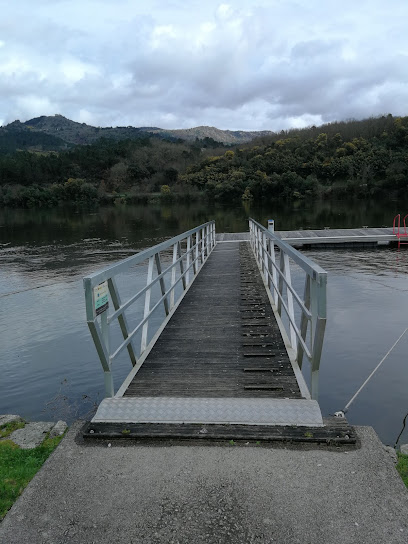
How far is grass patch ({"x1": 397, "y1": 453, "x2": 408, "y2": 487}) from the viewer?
9.84 ft

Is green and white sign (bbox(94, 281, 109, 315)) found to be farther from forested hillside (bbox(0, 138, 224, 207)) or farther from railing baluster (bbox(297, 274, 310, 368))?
forested hillside (bbox(0, 138, 224, 207))

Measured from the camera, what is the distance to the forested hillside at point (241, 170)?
206ft

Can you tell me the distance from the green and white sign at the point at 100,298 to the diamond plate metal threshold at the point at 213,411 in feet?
2.41

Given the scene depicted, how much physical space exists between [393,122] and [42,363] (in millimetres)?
82195

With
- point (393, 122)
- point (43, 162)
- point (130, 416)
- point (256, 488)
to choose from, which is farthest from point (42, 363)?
point (43, 162)

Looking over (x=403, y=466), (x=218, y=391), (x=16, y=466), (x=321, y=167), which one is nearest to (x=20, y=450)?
(x=16, y=466)

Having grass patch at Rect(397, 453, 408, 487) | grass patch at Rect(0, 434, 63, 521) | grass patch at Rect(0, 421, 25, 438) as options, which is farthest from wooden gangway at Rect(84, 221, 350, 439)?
grass patch at Rect(0, 421, 25, 438)

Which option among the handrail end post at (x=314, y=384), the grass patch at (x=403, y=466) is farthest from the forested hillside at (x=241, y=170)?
the handrail end post at (x=314, y=384)

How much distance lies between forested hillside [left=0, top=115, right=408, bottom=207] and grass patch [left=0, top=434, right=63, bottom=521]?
201ft

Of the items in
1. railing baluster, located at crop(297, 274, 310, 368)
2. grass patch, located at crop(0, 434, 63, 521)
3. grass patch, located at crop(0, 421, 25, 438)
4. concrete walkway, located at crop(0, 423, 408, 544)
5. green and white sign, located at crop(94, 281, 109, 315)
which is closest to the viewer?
concrete walkway, located at crop(0, 423, 408, 544)

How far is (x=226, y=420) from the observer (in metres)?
3.00

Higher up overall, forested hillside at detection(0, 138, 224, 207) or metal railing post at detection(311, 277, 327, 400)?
forested hillside at detection(0, 138, 224, 207)

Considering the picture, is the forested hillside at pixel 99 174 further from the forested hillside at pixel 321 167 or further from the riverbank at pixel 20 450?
the riverbank at pixel 20 450

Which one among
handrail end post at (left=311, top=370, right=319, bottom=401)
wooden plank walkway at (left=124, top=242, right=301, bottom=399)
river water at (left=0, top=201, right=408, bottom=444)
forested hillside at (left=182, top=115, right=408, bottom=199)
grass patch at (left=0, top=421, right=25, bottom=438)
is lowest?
river water at (left=0, top=201, right=408, bottom=444)
